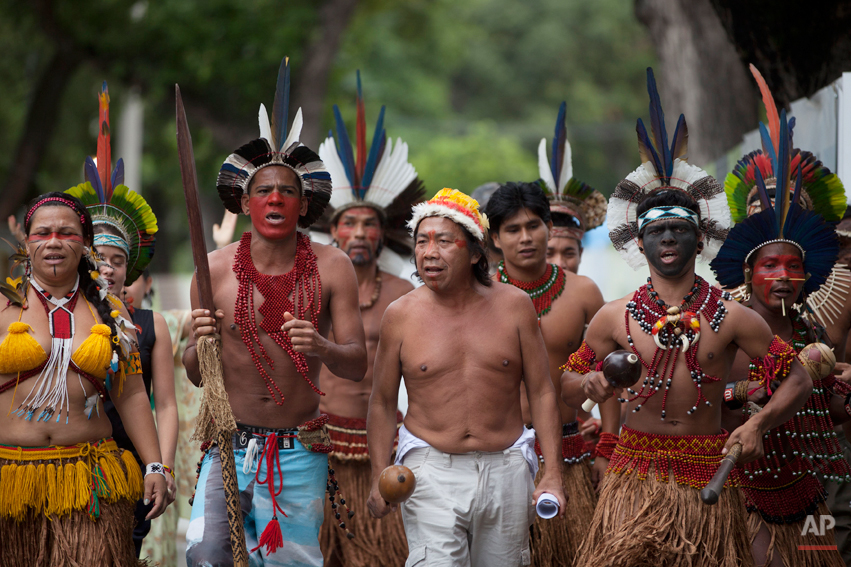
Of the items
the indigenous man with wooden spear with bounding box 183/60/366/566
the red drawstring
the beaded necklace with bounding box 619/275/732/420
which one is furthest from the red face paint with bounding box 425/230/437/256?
the red drawstring

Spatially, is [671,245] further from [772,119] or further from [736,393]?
[772,119]

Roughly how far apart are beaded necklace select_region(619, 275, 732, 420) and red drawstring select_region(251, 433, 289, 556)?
5.47ft

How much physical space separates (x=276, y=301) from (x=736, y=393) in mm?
2322

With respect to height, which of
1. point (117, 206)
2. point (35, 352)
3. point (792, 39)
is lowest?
point (35, 352)

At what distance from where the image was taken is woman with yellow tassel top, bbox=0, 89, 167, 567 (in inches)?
158

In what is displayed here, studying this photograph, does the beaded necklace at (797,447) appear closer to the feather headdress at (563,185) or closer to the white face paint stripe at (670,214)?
the white face paint stripe at (670,214)

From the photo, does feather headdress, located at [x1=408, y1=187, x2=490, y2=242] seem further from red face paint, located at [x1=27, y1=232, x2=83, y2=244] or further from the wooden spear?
red face paint, located at [x1=27, y1=232, x2=83, y2=244]

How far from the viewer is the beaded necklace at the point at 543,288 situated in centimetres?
548

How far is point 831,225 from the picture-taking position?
4.91 m

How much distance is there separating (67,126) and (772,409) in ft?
59.9

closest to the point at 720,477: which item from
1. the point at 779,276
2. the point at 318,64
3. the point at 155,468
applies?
the point at 779,276

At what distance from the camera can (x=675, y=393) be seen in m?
4.32

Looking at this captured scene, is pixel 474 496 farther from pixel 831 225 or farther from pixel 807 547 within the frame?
pixel 831 225

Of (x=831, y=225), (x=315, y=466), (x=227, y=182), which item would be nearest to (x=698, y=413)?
(x=831, y=225)
